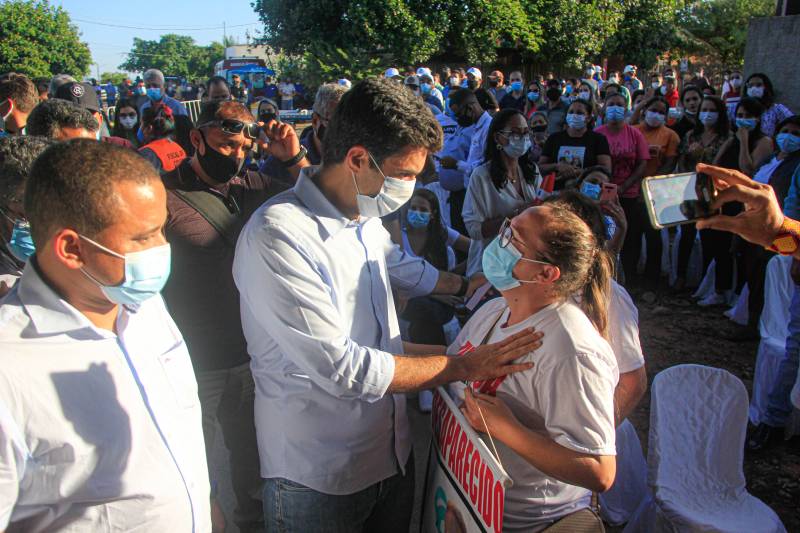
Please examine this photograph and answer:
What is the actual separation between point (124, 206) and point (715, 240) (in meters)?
6.09

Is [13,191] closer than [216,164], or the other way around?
[13,191]

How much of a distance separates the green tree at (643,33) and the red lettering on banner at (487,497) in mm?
28674

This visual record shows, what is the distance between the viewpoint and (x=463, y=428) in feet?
5.77

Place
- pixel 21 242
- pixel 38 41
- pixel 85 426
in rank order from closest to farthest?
pixel 85 426
pixel 21 242
pixel 38 41

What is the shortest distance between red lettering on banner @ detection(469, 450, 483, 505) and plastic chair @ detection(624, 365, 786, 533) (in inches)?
57.2

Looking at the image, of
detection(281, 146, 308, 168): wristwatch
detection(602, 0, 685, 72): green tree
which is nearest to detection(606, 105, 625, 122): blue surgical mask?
detection(281, 146, 308, 168): wristwatch

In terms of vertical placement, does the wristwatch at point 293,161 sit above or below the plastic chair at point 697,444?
above

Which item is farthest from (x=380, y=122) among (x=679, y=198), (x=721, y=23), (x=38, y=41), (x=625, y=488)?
(x=721, y=23)

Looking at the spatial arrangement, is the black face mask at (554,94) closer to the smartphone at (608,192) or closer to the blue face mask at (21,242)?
the smartphone at (608,192)

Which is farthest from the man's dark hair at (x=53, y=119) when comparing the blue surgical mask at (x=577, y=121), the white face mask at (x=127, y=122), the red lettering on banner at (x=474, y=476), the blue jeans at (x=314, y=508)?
the blue surgical mask at (x=577, y=121)

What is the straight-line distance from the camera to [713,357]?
5051 mm

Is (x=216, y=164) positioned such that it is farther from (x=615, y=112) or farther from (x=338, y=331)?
(x=615, y=112)

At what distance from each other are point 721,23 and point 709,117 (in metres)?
38.2

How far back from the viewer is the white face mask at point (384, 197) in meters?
1.89
